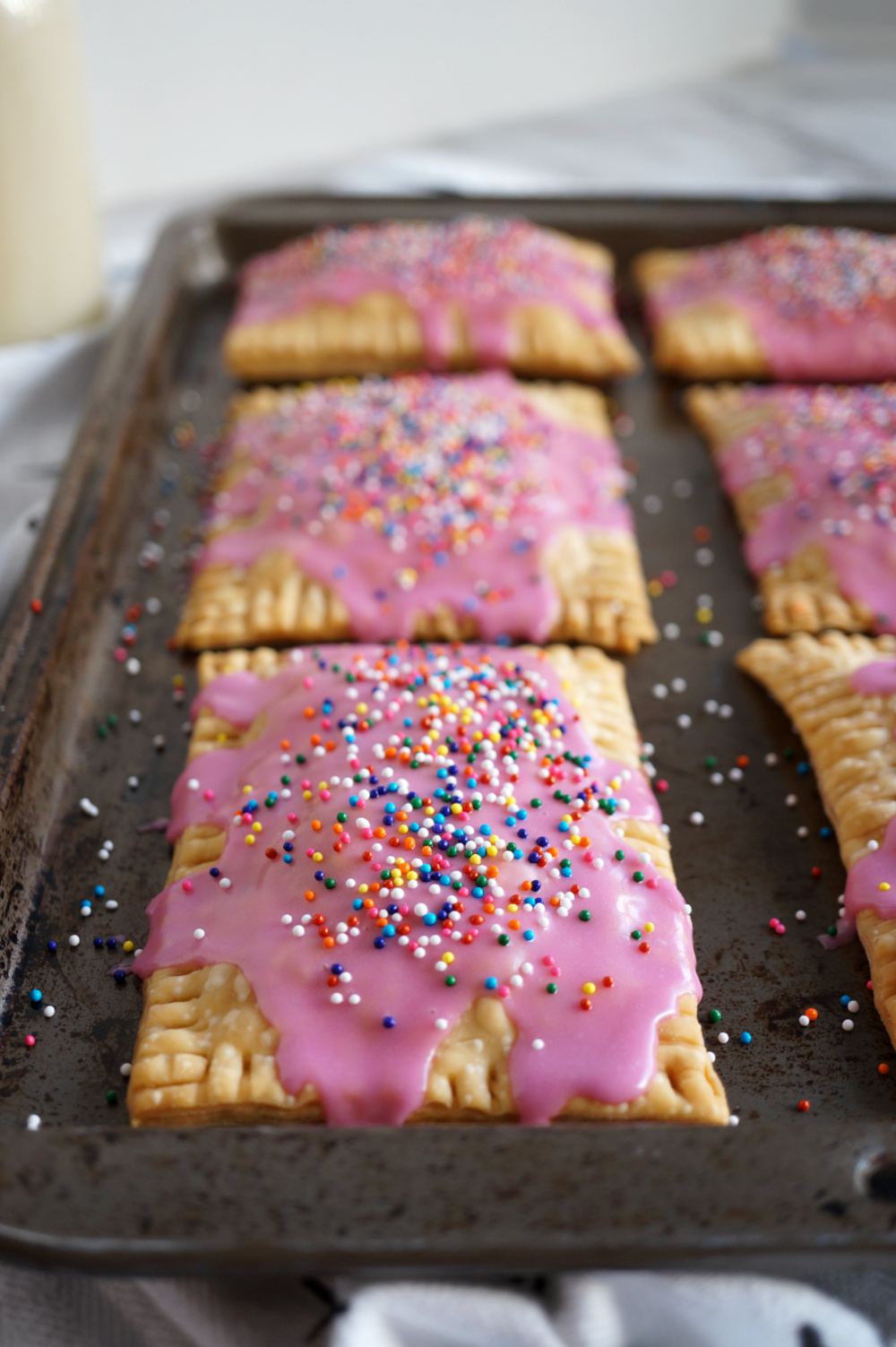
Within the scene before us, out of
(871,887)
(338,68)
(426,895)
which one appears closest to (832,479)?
(871,887)

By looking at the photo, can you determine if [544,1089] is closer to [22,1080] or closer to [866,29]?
[22,1080]

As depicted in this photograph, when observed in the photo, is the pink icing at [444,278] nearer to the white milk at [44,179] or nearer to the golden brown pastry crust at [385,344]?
the golden brown pastry crust at [385,344]

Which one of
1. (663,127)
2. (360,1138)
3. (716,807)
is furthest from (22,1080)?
(663,127)

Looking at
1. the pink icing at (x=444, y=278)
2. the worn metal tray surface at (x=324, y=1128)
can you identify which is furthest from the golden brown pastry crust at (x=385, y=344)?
the worn metal tray surface at (x=324, y=1128)

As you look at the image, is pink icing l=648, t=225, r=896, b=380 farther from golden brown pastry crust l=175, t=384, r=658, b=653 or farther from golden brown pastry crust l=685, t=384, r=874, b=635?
golden brown pastry crust l=175, t=384, r=658, b=653

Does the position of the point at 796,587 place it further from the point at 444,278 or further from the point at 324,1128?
the point at 324,1128

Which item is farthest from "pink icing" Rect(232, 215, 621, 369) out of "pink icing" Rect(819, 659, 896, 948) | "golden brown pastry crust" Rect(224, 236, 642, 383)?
"pink icing" Rect(819, 659, 896, 948)

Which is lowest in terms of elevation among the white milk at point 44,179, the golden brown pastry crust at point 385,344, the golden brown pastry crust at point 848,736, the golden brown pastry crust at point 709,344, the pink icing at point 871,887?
the pink icing at point 871,887
